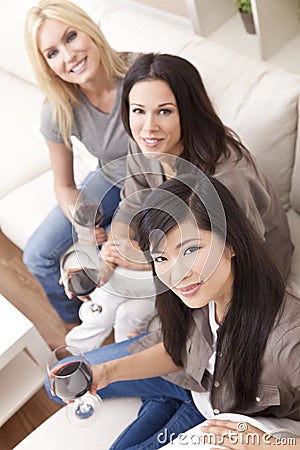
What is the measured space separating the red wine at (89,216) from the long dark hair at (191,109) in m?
0.23

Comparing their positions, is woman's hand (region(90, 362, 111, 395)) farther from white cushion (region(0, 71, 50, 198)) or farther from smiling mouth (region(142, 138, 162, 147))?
white cushion (region(0, 71, 50, 198))

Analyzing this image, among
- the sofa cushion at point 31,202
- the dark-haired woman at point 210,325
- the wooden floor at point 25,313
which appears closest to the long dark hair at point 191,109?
the dark-haired woman at point 210,325

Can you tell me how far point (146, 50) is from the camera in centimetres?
187

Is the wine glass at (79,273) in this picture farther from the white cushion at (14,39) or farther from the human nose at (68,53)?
the white cushion at (14,39)

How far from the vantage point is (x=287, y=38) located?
2.11 metres

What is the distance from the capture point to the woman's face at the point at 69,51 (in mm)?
1655

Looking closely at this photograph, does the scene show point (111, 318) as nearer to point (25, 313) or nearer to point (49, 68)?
point (25, 313)

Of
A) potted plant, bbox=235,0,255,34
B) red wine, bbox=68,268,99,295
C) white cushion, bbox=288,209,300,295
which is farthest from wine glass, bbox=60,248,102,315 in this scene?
potted plant, bbox=235,0,255,34

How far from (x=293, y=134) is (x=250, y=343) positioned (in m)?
0.63

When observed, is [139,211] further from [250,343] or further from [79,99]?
[79,99]

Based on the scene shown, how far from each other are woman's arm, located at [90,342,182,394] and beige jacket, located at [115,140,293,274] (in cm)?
34

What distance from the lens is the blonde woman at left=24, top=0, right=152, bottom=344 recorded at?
65.4 inches

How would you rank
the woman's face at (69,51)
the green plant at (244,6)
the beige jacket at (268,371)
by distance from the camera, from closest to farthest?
the beige jacket at (268,371), the woman's face at (69,51), the green plant at (244,6)

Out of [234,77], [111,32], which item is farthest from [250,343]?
[111,32]
